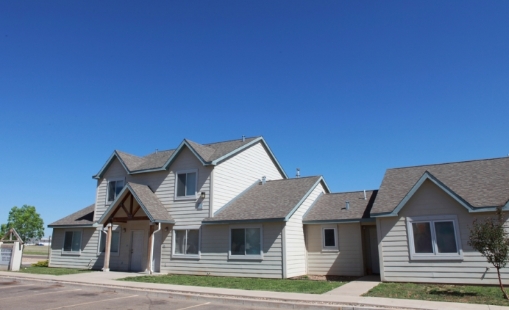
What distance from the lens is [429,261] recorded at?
15.0 meters

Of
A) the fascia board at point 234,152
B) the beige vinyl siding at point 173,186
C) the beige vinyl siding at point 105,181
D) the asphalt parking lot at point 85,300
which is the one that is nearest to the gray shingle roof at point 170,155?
the fascia board at point 234,152

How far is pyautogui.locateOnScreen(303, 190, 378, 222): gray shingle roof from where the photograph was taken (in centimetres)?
1881

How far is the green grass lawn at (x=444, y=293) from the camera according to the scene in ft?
36.1

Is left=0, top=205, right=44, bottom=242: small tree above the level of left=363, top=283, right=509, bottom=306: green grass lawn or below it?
above

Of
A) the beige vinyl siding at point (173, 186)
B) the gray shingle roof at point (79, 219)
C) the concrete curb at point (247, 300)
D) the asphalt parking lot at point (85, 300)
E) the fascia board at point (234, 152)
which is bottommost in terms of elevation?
the asphalt parking lot at point (85, 300)

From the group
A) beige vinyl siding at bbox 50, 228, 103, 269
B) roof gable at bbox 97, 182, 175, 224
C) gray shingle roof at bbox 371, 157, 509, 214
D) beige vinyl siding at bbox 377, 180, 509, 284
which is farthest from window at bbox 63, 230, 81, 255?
beige vinyl siding at bbox 377, 180, 509, 284

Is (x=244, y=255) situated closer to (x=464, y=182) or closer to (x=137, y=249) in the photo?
(x=137, y=249)

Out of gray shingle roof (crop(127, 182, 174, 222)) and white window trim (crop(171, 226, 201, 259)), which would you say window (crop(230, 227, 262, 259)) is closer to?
white window trim (crop(171, 226, 201, 259))

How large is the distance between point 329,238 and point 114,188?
14207 millimetres

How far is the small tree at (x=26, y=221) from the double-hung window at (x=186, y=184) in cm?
6282

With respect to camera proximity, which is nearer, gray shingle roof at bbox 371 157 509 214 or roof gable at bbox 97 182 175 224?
gray shingle roof at bbox 371 157 509 214

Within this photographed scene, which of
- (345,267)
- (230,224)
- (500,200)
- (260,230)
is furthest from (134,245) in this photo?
(500,200)

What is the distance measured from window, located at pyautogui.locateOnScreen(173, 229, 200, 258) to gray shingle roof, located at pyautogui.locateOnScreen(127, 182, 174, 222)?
0.98 meters

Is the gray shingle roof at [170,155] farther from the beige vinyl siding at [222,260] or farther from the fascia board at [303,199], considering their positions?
the fascia board at [303,199]
